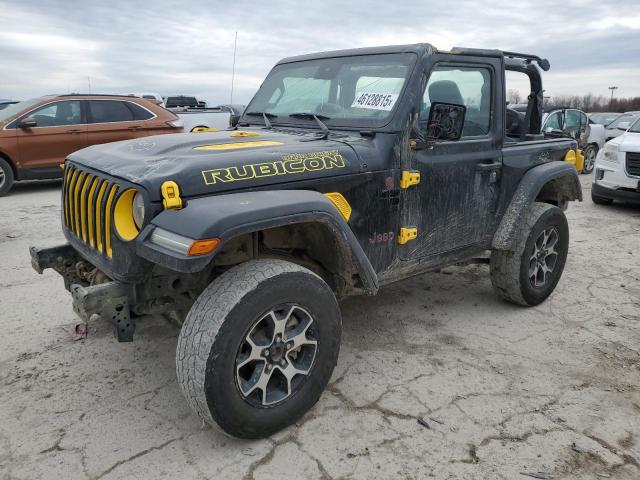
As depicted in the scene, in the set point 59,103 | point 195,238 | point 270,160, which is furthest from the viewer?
point 59,103

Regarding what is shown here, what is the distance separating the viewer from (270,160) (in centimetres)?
278

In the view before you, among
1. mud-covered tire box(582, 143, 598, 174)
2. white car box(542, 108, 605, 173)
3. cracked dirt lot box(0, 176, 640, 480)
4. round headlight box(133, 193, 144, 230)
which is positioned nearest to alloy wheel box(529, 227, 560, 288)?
cracked dirt lot box(0, 176, 640, 480)

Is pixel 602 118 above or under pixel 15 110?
above

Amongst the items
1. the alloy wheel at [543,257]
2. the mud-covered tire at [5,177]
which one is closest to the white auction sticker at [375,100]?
the alloy wheel at [543,257]

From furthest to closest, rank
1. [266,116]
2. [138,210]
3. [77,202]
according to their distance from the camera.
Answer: [266,116]
[77,202]
[138,210]

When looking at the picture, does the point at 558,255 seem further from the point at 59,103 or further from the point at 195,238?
the point at 59,103

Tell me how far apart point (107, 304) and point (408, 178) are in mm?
1866

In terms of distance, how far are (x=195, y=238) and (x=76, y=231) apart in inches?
48.6

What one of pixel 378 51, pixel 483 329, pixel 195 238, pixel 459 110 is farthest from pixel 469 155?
pixel 195 238

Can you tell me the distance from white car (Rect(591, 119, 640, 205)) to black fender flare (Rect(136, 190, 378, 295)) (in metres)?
7.52

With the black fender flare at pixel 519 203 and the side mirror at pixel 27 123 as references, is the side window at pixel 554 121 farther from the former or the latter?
the side mirror at pixel 27 123

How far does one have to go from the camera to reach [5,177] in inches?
358

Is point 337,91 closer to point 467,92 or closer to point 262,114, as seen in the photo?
point 262,114

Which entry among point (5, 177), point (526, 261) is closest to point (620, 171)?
point (526, 261)
